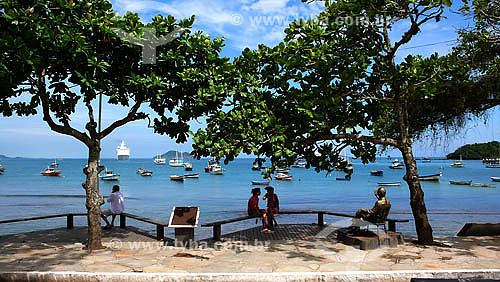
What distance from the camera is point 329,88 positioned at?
1042 cm

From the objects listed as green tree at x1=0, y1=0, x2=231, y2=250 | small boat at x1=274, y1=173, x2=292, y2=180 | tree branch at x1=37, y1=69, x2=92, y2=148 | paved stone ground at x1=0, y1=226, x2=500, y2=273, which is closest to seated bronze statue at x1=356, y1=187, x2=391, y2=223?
paved stone ground at x1=0, y1=226, x2=500, y2=273

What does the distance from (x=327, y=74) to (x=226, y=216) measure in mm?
24583

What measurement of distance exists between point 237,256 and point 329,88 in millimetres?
5306

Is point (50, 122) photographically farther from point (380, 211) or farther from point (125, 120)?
point (380, 211)

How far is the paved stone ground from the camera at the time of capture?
26.8ft

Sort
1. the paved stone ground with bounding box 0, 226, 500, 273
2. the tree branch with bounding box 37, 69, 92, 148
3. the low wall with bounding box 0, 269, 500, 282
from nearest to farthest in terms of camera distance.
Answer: the low wall with bounding box 0, 269, 500, 282, the paved stone ground with bounding box 0, 226, 500, 273, the tree branch with bounding box 37, 69, 92, 148

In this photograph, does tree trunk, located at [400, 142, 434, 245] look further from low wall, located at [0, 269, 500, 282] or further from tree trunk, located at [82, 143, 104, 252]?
tree trunk, located at [82, 143, 104, 252]

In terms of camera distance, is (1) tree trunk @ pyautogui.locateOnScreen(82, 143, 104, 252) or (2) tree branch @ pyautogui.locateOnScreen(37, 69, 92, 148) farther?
(1) tree trunk @ pyautogui.locateOnScreen(82, 143, 104, 252)

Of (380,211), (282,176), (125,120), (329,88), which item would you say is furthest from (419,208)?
(282,176)

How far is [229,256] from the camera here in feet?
31.1

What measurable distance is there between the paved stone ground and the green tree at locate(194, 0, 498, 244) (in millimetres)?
1620

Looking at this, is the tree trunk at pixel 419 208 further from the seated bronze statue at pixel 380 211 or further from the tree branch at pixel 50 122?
the tree branch at pixel 50 122

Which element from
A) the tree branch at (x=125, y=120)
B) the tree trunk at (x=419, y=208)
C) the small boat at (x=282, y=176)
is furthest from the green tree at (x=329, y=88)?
the small boat at (x=282, y=176)

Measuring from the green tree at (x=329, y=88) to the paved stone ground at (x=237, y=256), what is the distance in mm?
1620
